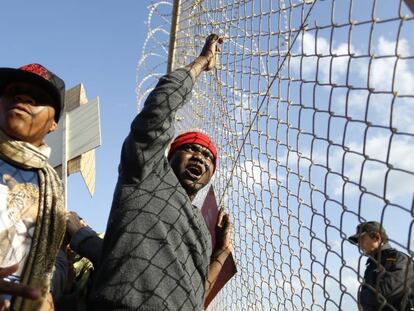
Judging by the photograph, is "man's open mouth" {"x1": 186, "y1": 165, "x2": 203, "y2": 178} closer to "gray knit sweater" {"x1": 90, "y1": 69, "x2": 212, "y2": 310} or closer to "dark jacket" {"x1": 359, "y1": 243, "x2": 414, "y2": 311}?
→ "gray knit sweater" {"x1": 90, "y1": 69, "x2": 212, "y2": 310}

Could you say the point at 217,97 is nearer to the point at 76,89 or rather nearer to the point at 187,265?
the point at 187,265

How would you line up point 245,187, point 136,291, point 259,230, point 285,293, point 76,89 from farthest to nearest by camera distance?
point 76,89 < point 245,187 < point 259,230 < point 285,293 < point 136,291

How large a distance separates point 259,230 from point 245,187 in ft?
0.99

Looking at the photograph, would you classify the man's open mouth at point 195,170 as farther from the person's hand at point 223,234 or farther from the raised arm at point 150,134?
the person's hand at point 223,234

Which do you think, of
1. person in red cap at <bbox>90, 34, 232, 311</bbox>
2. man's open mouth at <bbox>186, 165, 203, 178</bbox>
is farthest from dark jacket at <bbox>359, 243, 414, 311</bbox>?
man's open mouth at <bbox>186, 165, 203, 178</bbox>

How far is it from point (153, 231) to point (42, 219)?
0.39m

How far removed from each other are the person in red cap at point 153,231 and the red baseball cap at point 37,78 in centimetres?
32

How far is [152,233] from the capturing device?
1.88m

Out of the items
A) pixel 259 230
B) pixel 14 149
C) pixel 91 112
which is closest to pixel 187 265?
pixel 14 149

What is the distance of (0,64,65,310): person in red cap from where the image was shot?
174cm

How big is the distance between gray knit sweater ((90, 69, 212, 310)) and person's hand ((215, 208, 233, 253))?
0.50m

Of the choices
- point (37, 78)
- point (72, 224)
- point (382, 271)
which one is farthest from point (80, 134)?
point (382, 271)

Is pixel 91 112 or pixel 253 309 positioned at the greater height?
pixel 91 112

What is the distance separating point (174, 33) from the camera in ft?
11.6
